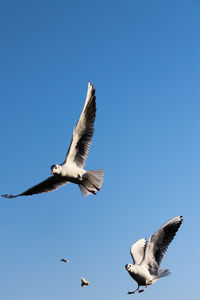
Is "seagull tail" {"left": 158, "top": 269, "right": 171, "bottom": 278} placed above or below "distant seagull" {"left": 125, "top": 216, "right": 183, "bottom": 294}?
below

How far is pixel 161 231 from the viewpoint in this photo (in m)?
13.7

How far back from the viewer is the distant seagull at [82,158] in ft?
40.8

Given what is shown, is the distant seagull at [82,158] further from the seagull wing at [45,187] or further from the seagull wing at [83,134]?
the seagull wing at [45,187]

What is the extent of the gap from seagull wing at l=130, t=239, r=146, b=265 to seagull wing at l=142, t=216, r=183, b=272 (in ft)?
0.78

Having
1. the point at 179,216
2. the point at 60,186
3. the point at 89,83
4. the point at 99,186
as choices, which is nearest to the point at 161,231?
the point at 179,216

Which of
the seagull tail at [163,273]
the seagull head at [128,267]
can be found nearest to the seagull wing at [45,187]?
the seagull head at [128,267]

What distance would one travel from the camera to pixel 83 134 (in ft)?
41.8

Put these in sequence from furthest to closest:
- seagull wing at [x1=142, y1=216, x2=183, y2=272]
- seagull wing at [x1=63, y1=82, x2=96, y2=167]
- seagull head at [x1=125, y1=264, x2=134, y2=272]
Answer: seagull wing at [x1=142, y1=216, x2=183, y2=272]
seagull head at [x1=125, y1=264, x2=134, y2=272]
seagull wing at [x1=63, y1=82, x2=96, y2=167]

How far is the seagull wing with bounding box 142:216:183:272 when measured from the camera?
13703mm

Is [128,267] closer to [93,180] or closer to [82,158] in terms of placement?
[93,180]

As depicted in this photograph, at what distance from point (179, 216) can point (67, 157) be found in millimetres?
4126

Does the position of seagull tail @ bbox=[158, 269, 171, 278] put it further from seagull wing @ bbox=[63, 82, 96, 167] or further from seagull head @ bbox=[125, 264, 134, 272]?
seagull wing @ bbox=[63, 82, 96, 167]

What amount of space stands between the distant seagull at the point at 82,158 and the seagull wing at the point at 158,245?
8.20 ft

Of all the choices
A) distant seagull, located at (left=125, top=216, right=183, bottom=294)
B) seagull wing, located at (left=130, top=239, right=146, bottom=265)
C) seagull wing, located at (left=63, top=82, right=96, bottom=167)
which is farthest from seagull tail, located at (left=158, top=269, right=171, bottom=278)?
seagull wing, located at (left=63, top=82, right=96, bottom=167)
